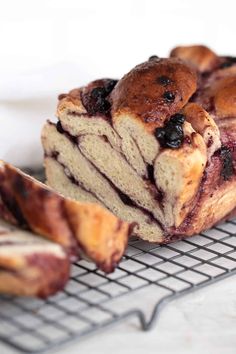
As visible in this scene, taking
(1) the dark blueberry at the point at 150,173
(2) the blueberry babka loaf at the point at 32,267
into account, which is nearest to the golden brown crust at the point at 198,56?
(1) the dark blueberry at the point at 150,173

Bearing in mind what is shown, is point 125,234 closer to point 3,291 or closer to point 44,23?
point 3,291

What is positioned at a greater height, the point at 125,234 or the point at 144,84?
the point at 144,84

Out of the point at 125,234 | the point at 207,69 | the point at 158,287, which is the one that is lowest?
the point at 158,287

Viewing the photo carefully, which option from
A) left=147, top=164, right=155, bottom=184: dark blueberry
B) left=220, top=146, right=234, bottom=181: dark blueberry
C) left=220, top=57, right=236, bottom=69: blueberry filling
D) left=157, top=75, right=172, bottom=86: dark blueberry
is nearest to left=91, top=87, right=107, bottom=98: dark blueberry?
left=157, top=75, right=172, bottom=86: dark blueberry

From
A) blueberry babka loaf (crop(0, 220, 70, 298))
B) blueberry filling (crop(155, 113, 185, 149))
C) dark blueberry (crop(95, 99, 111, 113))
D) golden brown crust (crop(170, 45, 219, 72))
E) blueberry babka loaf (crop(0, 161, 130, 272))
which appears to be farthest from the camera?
golden brown crust (crop(170, 45, 219, 72))

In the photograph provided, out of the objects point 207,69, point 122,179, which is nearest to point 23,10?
point 207,69

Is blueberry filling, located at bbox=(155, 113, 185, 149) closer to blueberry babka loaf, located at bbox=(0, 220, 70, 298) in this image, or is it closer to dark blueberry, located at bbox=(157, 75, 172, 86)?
dark blueberry, located at bbox=(157, 75, 172, 86)
